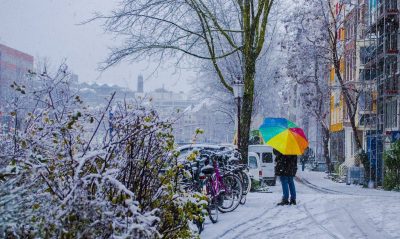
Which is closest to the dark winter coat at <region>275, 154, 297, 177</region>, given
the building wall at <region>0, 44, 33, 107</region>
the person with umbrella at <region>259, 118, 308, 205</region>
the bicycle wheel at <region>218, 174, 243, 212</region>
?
the person with umbrella at <region>259, 118, 308, 205</region>

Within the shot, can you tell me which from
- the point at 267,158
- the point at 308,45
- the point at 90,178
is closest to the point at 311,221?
the point at 90,178

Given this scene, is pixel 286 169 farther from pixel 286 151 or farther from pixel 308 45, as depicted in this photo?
pixel 308 45

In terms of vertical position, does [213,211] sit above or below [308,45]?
below

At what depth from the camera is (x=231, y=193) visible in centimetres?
1241

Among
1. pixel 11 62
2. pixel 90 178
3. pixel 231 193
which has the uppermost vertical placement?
pixel 11 62

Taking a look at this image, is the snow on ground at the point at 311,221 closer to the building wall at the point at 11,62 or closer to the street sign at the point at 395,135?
the street sign at the point at 395,135

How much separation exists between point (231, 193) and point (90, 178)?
8.58m

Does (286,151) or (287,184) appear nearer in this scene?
(286,151)

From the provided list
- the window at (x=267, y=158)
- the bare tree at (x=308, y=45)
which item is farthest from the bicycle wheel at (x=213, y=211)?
the bare tree at (x=308, y=45)

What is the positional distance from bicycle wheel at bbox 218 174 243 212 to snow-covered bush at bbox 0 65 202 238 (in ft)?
19.6

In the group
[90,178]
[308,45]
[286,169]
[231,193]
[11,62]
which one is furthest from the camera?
[11,62]

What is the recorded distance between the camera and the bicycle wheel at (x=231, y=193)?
12.2 metres

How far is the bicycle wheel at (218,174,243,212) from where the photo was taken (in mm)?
12203

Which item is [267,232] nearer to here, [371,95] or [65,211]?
[65,211]
